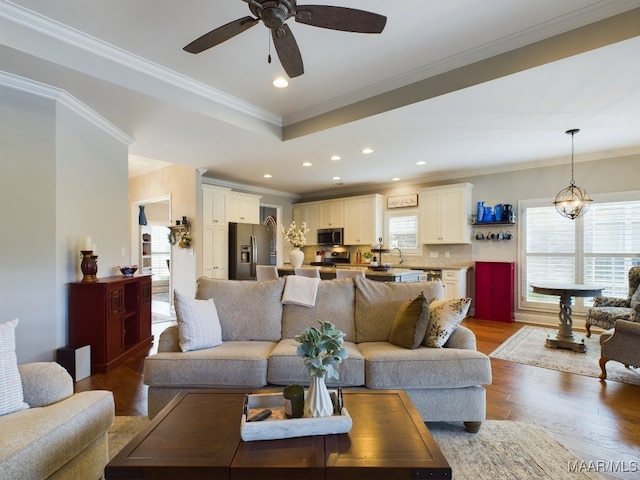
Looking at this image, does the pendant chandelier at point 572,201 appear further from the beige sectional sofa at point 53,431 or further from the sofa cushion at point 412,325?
the beige sectional sofa at point 53,431

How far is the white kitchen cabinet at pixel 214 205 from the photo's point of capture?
598 cm

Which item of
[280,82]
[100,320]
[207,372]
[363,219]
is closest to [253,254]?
[363,219]

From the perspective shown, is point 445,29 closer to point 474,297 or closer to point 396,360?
point 396,360

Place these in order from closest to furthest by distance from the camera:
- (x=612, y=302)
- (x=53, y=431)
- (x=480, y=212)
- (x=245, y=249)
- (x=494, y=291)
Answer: (x=53, y=431)
(x=612, y=302)
(x=494, y=291)
(x=480, y=212)
(x=245, y=249)

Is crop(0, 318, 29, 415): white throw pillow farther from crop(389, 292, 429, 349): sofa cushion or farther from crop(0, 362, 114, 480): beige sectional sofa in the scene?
crop(389, 292, 429, 349): sofa cushion

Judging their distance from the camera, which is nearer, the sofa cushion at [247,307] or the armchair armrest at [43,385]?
the armchair armrest at [43,385]

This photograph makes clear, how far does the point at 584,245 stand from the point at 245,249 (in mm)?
5722

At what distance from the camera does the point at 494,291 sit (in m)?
5.73

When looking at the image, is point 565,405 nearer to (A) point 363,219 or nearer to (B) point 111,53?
(B) point 111,53

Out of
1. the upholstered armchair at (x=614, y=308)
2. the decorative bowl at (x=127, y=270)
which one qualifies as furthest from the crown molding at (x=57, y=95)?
the upholstered armchair at (x=614, y=308)

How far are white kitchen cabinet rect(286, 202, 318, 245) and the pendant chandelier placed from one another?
4.89m

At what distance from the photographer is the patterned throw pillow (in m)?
2.41

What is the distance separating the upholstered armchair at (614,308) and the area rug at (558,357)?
1.18ft

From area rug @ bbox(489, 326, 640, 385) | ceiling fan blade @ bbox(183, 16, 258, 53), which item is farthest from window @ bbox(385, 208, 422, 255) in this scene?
ceiling fan blade @ bbox(183, 16, 258, 53)
